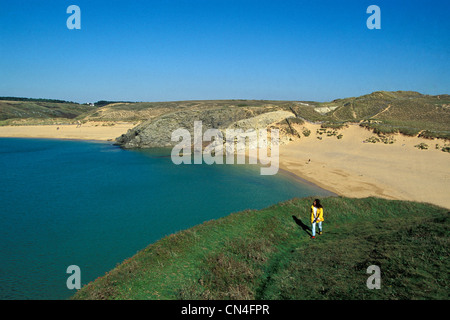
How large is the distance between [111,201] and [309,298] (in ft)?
62.9

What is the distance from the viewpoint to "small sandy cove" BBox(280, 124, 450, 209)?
23641 millimetres

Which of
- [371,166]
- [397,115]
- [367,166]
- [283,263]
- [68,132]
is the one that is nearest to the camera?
[283,263]

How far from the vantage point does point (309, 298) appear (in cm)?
760

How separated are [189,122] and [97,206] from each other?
40604mm

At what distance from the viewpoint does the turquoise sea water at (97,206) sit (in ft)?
42.8

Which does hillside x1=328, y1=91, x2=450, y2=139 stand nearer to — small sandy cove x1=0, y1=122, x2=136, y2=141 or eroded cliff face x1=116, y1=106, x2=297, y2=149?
eroded cliff face x1=116, y1=106, x2=297, y2=149

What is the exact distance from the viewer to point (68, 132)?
249 ft

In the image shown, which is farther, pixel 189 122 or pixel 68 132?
pixel 68 132

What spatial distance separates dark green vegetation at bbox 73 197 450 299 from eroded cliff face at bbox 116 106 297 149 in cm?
4119

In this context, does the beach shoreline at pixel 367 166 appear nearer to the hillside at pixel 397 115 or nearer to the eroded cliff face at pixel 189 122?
the hillside at pixel 397 115

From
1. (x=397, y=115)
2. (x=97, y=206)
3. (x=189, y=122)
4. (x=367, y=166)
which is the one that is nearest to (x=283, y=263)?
(x=97, y=206)

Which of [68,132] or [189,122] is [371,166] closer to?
[189,122]

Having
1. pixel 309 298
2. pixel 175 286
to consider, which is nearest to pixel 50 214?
pixel 175 286

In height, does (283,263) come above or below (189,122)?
below
